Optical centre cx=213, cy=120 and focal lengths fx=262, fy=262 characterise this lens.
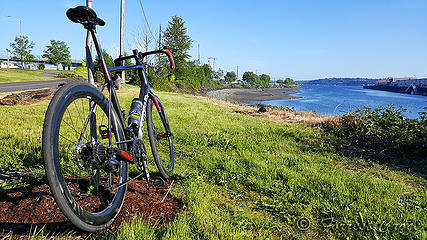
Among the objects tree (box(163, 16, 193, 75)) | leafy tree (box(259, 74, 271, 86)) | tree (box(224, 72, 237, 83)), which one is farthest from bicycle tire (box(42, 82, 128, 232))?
tree (box(224, 72, 237, 83))

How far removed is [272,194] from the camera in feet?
12.0

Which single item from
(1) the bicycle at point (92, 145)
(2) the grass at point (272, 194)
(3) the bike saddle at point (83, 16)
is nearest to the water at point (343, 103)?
(2) the grass at point (272, 194)

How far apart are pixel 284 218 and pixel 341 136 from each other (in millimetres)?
6407

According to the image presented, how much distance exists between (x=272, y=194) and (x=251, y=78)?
553 ft

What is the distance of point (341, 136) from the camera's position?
27.8 feet

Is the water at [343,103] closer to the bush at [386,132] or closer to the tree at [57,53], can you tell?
the bush at [386,132]

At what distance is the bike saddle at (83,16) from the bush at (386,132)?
7437mm

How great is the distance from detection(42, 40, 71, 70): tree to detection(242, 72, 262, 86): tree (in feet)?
355

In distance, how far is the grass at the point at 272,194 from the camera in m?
2.62

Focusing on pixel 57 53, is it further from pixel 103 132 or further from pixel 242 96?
pixel 103 132

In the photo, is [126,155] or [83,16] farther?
[126,155]

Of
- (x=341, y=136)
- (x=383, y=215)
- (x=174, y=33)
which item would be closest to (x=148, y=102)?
(x=383, y=215)

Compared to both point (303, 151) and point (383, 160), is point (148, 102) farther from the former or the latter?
point (383, 160)

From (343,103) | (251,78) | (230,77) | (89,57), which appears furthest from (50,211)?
(251,78)
